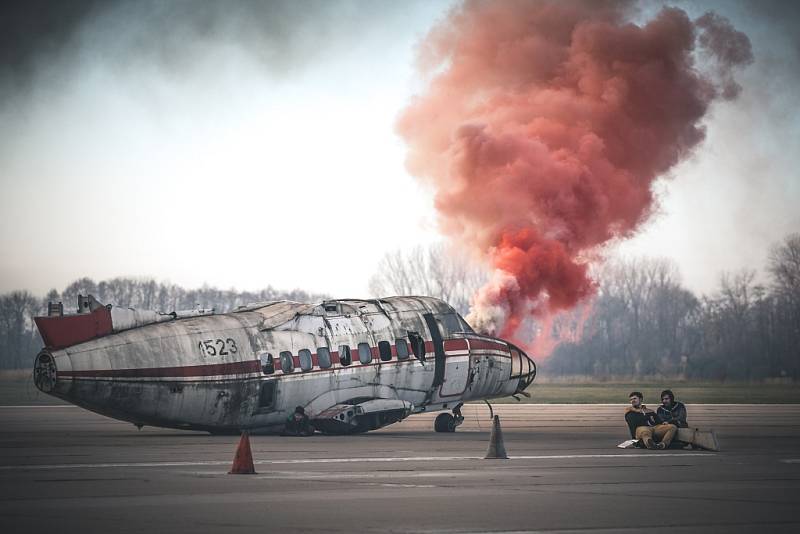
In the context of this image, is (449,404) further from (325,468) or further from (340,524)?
(340,524)

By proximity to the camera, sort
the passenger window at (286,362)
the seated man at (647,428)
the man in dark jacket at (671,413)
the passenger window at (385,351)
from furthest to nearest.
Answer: the passenger window at (385,351)
the passenger window at (286,362)
the man in dark jacket at (671,413)
the seated man at (647,428)

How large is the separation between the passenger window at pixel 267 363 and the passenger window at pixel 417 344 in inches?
225

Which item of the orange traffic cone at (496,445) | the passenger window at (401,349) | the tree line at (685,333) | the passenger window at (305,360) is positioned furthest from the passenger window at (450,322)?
the tree line at (685,333)

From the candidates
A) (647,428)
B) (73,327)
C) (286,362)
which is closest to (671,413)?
(647,428)

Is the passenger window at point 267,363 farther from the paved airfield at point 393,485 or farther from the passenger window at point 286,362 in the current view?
the paved airfield at point 393,485

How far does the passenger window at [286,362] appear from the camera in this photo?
36.7 meters

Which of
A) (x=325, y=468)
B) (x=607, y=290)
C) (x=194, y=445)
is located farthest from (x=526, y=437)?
(x=607, y=290)

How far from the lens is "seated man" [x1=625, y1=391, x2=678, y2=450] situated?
3130 centimetres

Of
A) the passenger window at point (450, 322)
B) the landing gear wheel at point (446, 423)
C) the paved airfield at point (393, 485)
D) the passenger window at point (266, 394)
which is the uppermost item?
the passenger window at point (450, 322)

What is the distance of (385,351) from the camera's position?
39250 millimetres

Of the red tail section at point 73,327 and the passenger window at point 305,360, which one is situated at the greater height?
the red tail section at point 73,327

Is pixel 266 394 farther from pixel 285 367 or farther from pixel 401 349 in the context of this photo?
pixel 401 349

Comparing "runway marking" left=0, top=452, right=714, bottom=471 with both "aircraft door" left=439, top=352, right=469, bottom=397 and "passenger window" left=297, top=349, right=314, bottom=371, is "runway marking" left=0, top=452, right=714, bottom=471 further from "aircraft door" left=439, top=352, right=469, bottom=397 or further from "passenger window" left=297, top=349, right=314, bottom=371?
"aircraft door" left=439, top=352, right=469, bottom=397

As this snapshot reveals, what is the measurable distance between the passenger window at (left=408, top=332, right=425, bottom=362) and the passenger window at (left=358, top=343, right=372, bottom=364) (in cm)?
190
